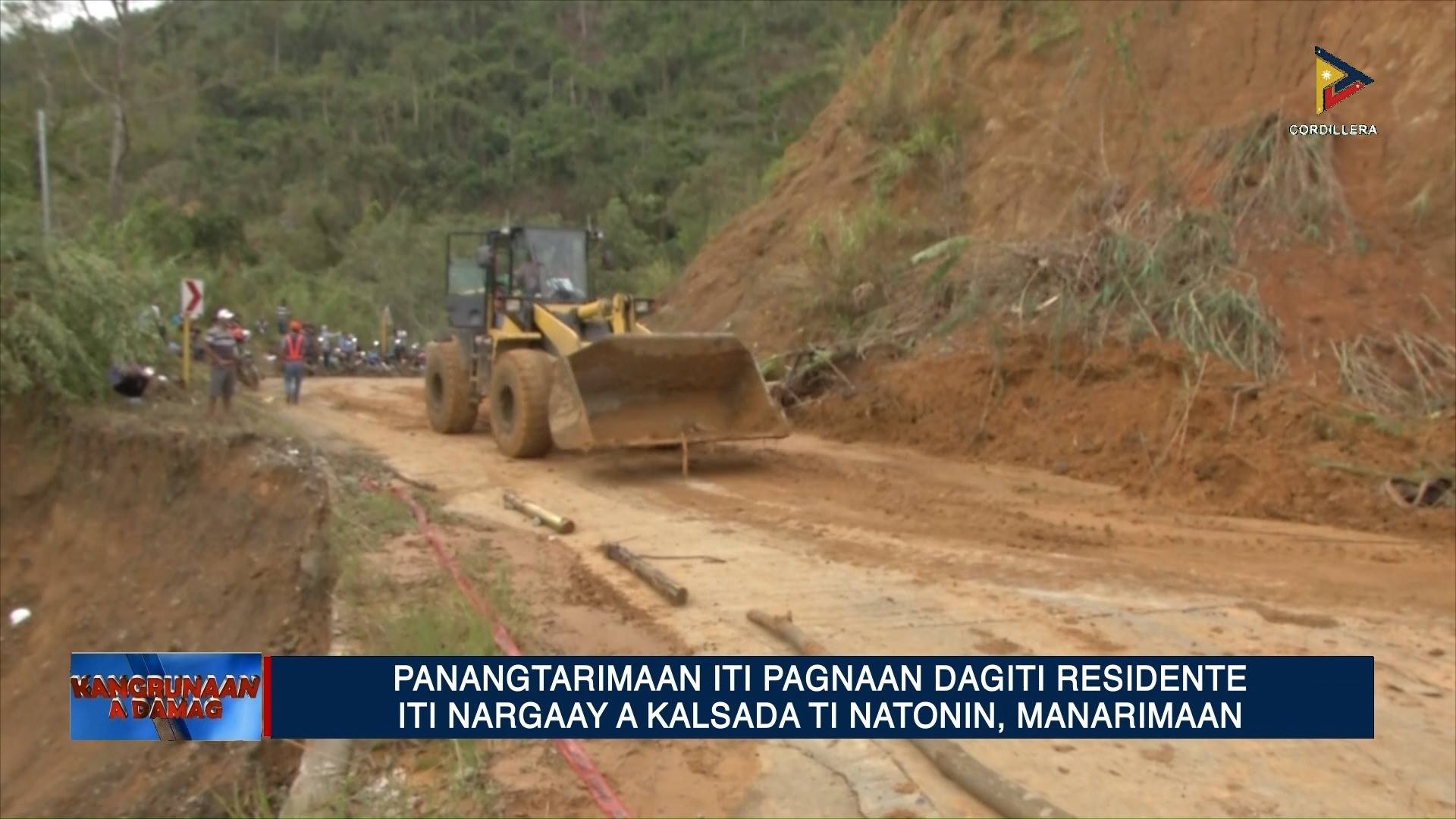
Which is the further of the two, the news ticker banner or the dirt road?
the dirt road

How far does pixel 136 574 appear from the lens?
35.2 feet

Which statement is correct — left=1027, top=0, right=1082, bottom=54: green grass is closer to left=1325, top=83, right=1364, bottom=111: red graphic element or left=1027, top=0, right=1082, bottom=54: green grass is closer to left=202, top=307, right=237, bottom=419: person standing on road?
left=1325, top=83, right=1364, bottom=111: red graphic element

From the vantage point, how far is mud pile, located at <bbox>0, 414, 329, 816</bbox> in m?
7.18

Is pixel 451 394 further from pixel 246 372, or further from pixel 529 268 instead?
pixel 246 372

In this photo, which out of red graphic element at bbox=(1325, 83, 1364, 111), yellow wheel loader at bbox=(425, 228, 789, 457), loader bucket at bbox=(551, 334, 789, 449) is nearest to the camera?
loader bucket at bbox=(551, 334, 789, 449)

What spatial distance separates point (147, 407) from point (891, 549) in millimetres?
9486

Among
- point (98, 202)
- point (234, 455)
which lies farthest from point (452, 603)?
point (98, 202)

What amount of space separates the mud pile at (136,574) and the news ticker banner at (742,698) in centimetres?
239

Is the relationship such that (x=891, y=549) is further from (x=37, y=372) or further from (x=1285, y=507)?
(x=37, y=372)

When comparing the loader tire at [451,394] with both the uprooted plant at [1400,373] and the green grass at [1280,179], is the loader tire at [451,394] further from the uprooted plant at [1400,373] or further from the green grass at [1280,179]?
the uprooted plant at [1400,373]

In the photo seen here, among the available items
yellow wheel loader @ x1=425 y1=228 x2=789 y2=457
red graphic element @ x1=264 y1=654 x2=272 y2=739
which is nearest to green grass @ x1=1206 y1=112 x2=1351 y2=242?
yellow wheel loader @ x1=425 y1=228 x2=789 y2=457

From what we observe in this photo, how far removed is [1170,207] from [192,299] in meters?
12.6

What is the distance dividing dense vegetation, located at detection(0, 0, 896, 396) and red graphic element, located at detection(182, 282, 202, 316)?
637 centimetres

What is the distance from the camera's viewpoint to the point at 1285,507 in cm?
900
